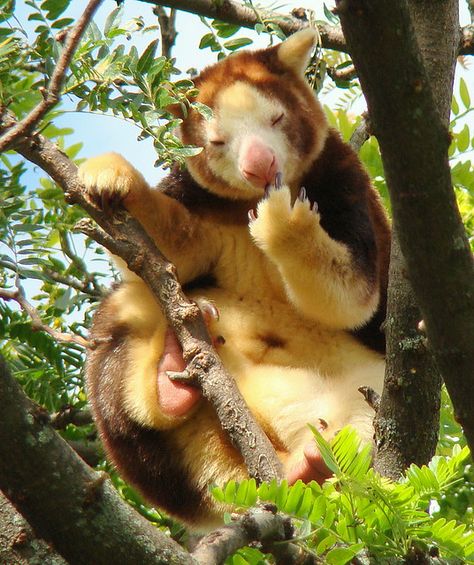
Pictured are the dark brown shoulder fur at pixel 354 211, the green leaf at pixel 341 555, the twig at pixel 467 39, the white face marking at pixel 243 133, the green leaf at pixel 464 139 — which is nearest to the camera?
the green leaf at pixel 341 555

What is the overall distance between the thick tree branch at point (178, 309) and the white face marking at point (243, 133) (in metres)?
0.92

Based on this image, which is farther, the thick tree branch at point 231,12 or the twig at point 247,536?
the thick tree branch at point 231,12

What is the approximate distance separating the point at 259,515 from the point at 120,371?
6.52 feet

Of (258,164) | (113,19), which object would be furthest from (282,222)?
(113,19)

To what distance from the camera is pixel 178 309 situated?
3586 millimetres

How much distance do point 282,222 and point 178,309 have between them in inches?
24.9

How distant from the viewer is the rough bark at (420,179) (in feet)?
6.88

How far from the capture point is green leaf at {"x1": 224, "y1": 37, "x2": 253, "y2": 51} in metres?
4.66

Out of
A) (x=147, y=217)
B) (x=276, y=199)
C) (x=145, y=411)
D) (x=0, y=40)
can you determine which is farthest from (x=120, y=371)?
(x=0, y=40)

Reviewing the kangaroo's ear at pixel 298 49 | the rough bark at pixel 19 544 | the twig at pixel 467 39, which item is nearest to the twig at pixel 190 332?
the rough bark at pixel 19 544

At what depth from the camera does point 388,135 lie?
226 cm

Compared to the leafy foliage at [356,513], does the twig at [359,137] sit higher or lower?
higher

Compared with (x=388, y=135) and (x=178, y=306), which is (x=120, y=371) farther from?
(x=388, y=135)

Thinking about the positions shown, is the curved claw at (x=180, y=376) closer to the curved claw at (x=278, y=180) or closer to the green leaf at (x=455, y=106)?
the curved claw at (x=278, y=180)
